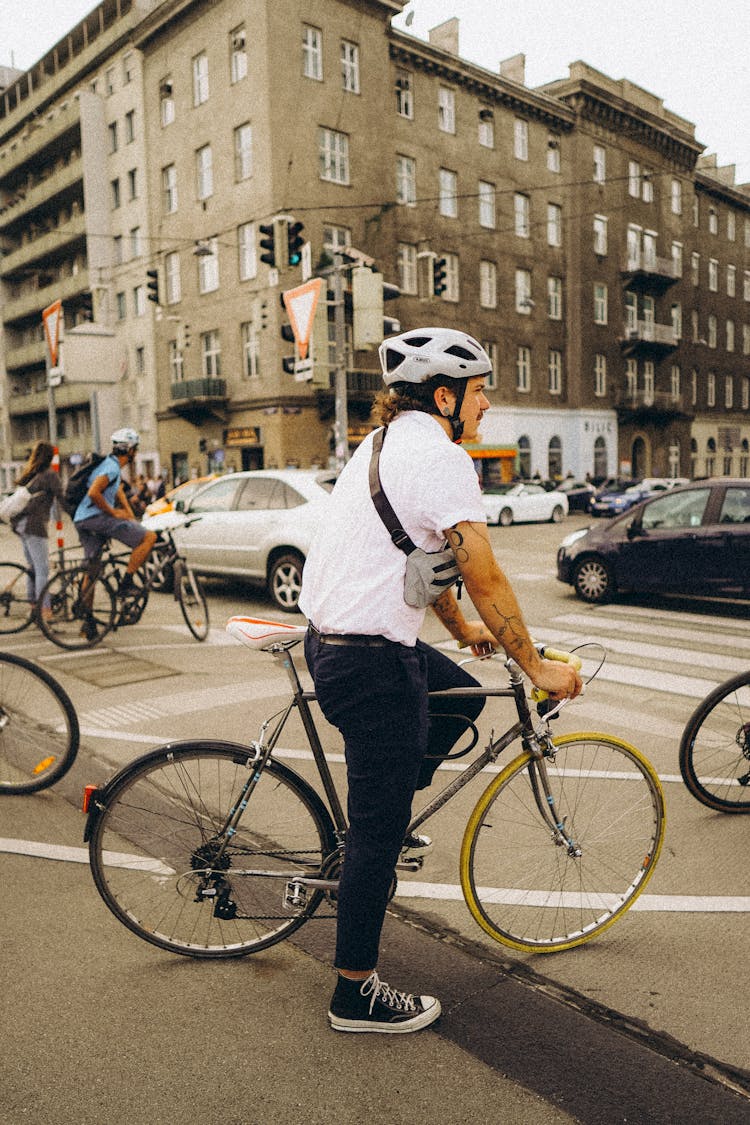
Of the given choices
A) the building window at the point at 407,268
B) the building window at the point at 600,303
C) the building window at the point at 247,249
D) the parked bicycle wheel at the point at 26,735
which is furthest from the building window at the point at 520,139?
the parked bicycle wheel at the point at 26,735

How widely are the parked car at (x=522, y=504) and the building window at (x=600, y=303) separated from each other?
62.0 ft

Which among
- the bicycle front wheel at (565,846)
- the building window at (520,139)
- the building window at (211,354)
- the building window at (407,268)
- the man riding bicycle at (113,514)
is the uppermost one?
the building window at (520,139)

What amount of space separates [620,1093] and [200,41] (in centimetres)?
3918

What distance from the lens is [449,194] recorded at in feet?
122

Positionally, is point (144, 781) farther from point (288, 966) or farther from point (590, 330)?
point (590, 330)

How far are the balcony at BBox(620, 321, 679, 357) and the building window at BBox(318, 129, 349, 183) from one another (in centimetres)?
1874

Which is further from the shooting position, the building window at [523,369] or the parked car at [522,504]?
the building window at [523,369]

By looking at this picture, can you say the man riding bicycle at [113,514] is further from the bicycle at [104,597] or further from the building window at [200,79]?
the building window at [200,79]

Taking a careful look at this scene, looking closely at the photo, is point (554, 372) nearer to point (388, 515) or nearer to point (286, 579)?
point (286, 579)

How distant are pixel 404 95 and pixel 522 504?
18.4m

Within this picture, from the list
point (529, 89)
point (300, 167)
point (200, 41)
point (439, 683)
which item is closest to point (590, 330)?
point (529, 89)

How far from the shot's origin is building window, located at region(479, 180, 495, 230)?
127ft

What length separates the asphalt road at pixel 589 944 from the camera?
2461 millimetres

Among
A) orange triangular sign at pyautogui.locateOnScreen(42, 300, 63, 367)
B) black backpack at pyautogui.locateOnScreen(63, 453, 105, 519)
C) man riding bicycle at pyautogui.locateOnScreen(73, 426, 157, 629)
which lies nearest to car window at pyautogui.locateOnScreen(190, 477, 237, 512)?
man riding bicycle at pyautogui.locateOnScreen(73, 426, 157, 629)
